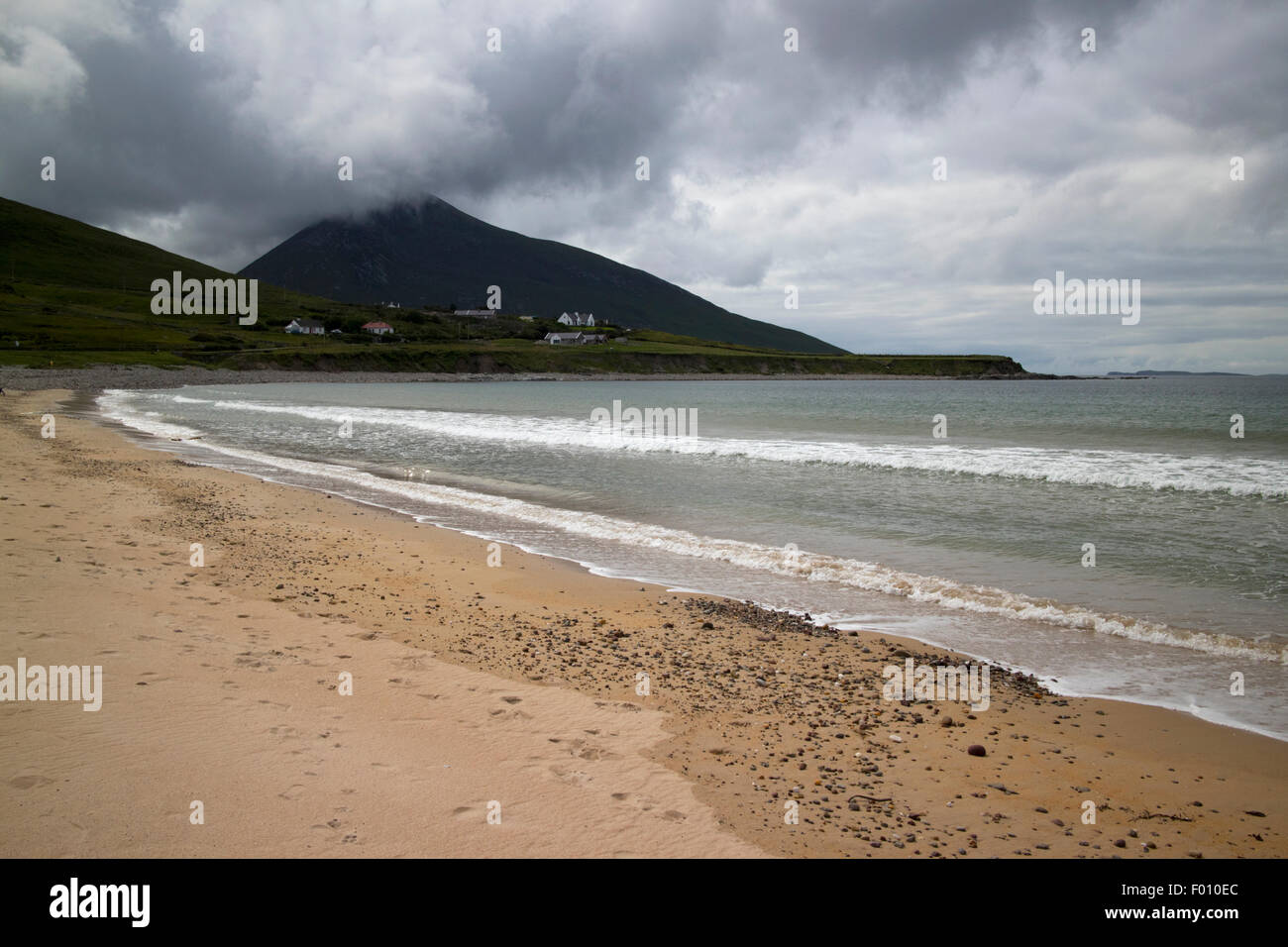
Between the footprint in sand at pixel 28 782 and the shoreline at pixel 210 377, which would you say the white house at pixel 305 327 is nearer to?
the shoreline at pixel 210 377

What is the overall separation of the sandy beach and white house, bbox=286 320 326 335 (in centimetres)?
16128

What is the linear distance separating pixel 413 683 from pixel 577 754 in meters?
2.04

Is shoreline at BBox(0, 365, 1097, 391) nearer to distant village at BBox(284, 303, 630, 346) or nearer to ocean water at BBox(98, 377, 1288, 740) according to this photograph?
distant village at BBox(284, 303, 630, 346)

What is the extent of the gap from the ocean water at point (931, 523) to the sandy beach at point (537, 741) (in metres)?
1.34

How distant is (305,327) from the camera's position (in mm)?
164625

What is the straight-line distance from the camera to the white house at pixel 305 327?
156000 millimetres

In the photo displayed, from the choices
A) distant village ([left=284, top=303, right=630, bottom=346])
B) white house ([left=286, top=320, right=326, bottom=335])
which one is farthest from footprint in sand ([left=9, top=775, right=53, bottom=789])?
white house ([left=286, top=320, right=326, bottom=335])

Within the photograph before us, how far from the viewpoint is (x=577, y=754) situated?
5.73m

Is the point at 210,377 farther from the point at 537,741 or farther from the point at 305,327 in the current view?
the point at 537,741

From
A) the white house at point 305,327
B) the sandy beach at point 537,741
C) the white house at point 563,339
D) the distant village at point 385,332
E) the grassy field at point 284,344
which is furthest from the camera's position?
the white house at point 563,339

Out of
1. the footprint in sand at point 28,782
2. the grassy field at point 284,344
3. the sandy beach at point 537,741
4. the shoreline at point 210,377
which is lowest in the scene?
the sandy beach at point 537,741

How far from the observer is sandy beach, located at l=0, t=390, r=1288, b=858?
4602mm

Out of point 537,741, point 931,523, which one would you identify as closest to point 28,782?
point 537,741

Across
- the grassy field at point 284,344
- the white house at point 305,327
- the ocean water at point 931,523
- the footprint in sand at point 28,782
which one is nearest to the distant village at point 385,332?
the white house at point 305,327
